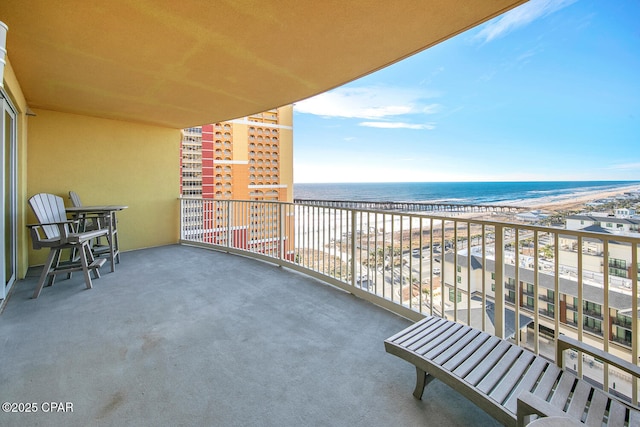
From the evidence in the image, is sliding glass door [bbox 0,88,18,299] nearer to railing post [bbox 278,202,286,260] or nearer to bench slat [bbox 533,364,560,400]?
railing post [bbox 278,202,286,260]

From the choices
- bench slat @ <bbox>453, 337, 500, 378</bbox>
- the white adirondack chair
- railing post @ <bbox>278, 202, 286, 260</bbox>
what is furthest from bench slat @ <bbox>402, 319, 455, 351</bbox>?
the white adirondack chair

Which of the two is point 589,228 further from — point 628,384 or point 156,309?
point 156,309

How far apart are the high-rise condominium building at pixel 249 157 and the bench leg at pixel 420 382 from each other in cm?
865

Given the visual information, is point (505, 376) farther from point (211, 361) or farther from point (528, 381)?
point (211, 361)

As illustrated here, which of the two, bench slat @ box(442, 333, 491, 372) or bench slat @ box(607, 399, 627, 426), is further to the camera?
bench slat @ box(442, 333, 491, 372)

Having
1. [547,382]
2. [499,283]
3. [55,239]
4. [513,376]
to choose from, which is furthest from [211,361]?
[55,239]

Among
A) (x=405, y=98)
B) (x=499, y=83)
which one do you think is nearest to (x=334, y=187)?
(x=405, y=98)

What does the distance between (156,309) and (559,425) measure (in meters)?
3.06

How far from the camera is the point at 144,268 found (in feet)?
13.6

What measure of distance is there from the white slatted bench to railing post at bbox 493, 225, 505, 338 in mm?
305

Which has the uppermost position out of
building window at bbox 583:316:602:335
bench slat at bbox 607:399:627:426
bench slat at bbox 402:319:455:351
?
building window at bbox 583:316:602:335

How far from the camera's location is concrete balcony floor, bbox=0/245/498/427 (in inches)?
57.5

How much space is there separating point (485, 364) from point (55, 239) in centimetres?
440

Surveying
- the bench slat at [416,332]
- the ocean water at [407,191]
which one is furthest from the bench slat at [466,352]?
the ocean water at [407,191]
